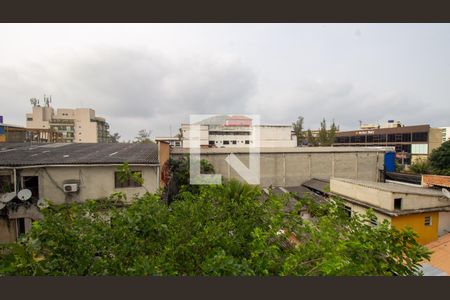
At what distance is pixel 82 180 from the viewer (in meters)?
8.02

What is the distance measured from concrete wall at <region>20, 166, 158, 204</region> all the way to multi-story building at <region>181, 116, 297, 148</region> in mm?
21300

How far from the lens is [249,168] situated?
50.3 ft

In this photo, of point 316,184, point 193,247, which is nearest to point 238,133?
point 316,184

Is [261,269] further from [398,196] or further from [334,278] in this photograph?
[398,196]

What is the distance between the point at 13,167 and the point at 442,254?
597 inches

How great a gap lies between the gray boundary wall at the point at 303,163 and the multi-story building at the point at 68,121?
32716 mm

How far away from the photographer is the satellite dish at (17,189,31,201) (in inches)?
285

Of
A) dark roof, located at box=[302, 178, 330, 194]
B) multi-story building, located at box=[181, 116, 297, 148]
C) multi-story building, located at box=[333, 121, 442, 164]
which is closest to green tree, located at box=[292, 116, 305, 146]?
multi-story building, located at box=[181, 116, 297, 148]

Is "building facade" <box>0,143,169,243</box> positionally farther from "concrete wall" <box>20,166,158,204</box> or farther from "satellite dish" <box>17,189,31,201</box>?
"satellite dish" <box>17,189,31,201</box>

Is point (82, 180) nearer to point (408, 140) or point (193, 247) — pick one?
point (193, 247)

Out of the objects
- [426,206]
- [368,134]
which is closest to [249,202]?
[426,206]

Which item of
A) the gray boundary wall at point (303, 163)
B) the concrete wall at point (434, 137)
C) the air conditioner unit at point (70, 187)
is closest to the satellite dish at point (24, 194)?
the air conditioner unit at point (70, 187)

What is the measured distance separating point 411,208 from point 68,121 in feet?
153

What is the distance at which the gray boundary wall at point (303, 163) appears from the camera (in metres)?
14.9
